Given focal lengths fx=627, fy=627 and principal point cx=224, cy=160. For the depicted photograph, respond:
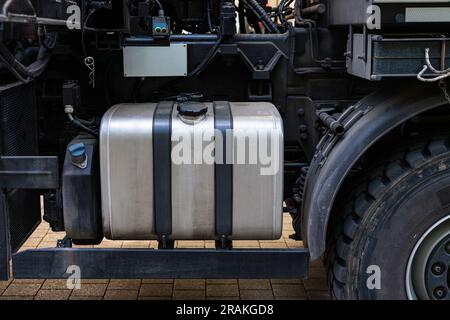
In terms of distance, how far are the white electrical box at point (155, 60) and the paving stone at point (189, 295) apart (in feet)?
5.26

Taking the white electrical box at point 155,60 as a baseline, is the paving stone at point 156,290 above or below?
below

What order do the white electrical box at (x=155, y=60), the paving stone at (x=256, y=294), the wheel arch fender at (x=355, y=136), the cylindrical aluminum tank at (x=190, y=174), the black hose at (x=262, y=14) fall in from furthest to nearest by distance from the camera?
A: the paving stone at (x=256, y=294), the black hose at (x=262, y=14), the white electrical box at (x=155, y=60), the cylindrical aluminum tank at (x=190, y=174), the wheel arch fender at (x=355, y=136)

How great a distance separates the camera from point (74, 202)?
130 inches

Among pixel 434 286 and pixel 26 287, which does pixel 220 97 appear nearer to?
pixel 434 286

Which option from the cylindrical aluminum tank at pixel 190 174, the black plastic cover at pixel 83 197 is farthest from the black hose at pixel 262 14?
the black plastic cover at pixel 83 197

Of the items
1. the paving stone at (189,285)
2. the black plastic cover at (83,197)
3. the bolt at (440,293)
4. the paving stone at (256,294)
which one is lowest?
the paving stone at (256,294)

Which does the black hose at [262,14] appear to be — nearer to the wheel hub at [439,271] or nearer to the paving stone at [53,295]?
the wheel hub at [439,271]

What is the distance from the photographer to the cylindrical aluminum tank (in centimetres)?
321

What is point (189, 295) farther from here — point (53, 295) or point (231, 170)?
point (231, 170)

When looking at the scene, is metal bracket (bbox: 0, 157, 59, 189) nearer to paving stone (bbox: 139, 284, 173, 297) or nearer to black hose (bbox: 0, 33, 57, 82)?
black hose (bbox: 0, 33, 57, 82)

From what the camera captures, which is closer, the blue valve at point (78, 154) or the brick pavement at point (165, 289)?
the blue valve at point (78, 154)

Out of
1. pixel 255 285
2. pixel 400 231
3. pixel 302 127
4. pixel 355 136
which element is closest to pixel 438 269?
pixel 400 231

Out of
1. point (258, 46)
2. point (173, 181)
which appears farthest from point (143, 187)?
point (258, 46)

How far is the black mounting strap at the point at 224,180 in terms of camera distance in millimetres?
3211
